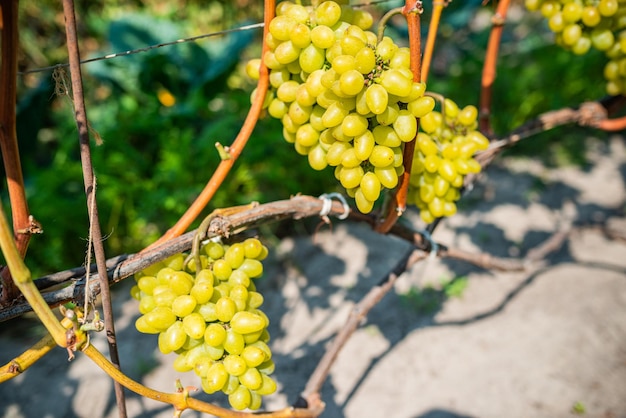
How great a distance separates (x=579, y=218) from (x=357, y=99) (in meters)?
2.68

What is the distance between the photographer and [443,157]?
3.78 ft

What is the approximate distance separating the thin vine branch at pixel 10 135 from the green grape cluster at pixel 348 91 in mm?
439

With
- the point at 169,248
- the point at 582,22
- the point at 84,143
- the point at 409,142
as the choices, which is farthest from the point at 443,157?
the point at 84,143

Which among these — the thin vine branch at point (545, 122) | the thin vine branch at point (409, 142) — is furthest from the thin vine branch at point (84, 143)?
the thin vine branch at point (545, 122)

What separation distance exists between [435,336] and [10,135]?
1.91 m

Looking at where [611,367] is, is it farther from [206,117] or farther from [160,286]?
[206,117]

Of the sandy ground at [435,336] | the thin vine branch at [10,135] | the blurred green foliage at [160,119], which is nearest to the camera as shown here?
the thin vine branch at [10,135]

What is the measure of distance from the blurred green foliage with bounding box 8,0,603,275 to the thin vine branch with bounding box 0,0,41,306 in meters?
1.50

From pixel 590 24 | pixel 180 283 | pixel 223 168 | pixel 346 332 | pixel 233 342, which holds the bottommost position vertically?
pixel 346 332

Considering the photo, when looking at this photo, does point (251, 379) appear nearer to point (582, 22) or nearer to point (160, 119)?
point (582, 22)

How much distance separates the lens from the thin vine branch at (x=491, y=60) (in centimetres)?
137

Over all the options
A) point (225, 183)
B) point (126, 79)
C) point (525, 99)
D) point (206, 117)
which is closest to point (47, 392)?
point (225, 183)

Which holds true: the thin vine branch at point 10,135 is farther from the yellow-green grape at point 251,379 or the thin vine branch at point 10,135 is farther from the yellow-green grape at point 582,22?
the yellow-green grape at point 582,22

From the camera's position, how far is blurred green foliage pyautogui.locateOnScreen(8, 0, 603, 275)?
2.60 metres
